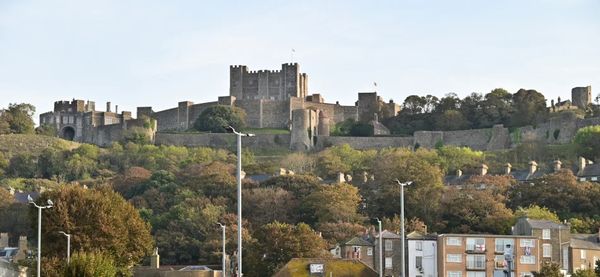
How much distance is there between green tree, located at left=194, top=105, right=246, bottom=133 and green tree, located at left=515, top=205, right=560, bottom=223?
54851mm

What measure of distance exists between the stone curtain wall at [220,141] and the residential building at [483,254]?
6321cm

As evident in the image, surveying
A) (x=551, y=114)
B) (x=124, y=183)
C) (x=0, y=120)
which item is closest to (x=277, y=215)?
(x=124, y=183)

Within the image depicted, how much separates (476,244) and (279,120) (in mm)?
71919

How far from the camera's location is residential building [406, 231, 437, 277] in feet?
228

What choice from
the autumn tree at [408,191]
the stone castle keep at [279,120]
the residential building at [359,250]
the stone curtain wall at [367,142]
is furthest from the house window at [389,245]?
the stone curtain wall at [367,142]

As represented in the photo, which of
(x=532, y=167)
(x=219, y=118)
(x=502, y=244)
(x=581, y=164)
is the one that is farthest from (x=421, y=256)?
(x=219, y=118)

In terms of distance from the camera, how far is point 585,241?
71812 millimetres

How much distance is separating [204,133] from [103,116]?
18.6 meters

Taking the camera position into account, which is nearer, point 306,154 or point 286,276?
point 286,276

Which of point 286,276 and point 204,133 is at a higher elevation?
point 204,133

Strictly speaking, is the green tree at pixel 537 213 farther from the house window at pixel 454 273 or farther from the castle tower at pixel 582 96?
the castle tower at pixel 582 96

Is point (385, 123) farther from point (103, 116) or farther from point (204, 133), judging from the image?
point (103, 116)

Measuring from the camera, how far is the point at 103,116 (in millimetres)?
147750

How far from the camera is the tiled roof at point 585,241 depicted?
7088 centimetres
